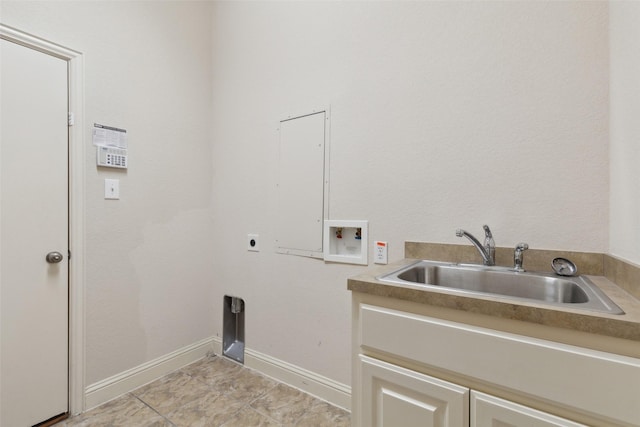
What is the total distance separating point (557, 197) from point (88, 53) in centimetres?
251

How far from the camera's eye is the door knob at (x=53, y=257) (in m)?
1.52

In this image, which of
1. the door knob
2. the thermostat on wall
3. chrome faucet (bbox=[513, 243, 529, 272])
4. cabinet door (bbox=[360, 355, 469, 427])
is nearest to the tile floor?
cabinet door (bbox=[360, 355, 469, 427])

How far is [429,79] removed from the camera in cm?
144

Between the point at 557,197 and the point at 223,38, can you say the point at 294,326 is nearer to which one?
the point at 557,197

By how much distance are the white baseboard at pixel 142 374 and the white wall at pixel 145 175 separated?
4 centimetres

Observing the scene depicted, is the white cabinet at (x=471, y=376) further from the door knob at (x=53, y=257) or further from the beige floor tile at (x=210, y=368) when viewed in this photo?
the door knob at (x=53, y=257)

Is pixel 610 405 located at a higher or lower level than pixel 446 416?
higher

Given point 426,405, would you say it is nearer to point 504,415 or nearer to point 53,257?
point 504,415

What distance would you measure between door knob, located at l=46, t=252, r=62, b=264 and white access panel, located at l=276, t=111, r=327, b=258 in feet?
3.93

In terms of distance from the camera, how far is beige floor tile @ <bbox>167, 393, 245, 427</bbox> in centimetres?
154

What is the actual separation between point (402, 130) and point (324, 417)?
1614 millimetres

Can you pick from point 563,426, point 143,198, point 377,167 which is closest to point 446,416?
point 563,426

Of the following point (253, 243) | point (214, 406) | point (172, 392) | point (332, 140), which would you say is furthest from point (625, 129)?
point (172, 392)

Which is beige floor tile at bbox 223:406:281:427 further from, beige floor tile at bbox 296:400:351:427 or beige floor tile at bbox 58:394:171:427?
beige floor tile at bbox 58:394:171:427
